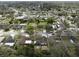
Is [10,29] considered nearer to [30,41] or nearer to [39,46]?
[30,41]

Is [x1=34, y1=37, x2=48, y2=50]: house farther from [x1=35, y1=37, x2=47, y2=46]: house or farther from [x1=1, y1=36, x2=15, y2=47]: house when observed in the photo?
[x1=1, y1=36, x2=15, y2=47]: house

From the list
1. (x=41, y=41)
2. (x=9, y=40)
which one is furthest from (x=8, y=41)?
(x=41, y=41)

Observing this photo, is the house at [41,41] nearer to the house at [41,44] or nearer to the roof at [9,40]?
the house at [41,44]

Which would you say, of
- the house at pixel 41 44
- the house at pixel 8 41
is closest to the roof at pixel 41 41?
the house at pixel 41 44

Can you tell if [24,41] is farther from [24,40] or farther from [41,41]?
[41,41]

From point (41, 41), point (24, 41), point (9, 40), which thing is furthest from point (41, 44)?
point (9, 40)

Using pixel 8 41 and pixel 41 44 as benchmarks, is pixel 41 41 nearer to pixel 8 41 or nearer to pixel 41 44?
pixel 41 44

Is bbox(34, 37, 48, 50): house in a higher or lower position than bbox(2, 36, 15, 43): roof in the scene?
lower

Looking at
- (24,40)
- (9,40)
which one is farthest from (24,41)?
(9,40)

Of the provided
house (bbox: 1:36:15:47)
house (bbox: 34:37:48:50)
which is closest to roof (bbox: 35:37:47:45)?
house (bbox: 34:37:48:50)

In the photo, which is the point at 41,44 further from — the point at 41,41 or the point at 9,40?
the point at 9,40

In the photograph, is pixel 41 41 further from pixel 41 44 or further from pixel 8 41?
pixel 8 41

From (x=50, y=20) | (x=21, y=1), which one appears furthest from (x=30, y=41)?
(x=21, y=1)
